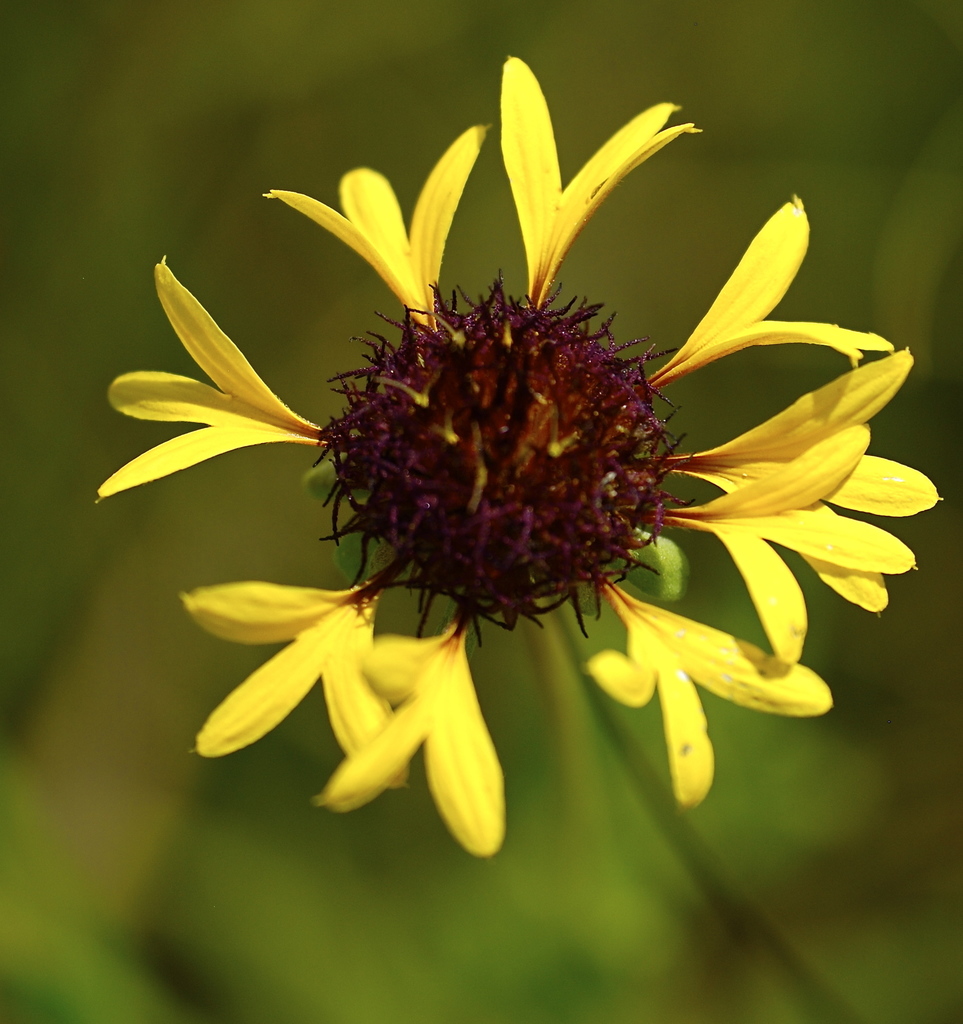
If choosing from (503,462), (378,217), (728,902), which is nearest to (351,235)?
(378,217)

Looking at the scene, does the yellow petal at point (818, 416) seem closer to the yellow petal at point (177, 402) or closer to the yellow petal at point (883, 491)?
the yellow petal at point (883, 491)

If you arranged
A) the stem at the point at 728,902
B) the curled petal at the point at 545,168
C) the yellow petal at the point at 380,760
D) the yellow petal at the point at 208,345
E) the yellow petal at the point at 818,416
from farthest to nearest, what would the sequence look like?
the stem at the point at 728,902, the curled petal at the point at 545,168, the yellow petal at the point at 208,345, the yellow petal at the point at 818,416, the yellow petal at the point at 380,760

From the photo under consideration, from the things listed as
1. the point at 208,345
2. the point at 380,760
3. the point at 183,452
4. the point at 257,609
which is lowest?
the point at 380,760

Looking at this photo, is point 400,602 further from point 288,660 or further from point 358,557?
point 288,660

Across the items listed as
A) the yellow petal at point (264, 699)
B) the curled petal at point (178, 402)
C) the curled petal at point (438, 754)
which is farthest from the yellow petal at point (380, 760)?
the curled petal at point (178, 402)

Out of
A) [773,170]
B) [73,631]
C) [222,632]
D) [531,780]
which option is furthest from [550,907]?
[773,170]

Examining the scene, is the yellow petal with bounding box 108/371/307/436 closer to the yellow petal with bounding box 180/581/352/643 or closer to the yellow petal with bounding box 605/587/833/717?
the yellow petal with bounding box 180/581/352/643
